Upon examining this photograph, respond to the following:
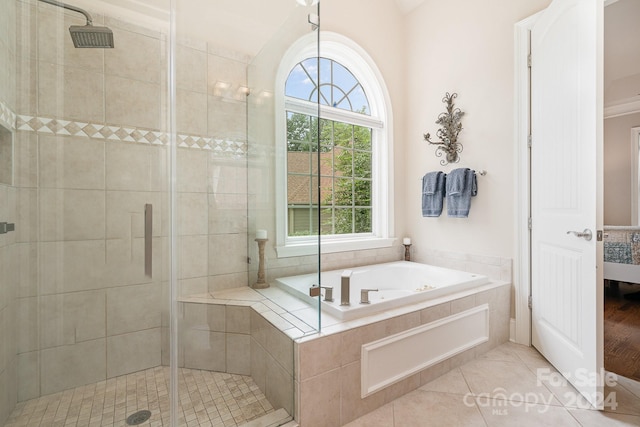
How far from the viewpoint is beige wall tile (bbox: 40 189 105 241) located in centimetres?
153

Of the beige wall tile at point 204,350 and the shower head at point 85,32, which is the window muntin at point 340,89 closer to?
the shower head at point 85,32

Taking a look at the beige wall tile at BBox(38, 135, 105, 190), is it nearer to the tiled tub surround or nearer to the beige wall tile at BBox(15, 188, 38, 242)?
the beige wall tile at BBox(15, 188, 38, 242)

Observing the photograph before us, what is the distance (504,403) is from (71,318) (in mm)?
2400

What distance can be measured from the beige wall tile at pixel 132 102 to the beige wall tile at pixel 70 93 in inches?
1.0

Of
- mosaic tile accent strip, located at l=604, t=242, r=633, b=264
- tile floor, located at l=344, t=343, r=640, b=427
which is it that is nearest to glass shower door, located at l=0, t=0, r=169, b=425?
tile floor, located at l=344, t=343, r=640, b=427

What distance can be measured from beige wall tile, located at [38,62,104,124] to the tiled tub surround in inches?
47.5

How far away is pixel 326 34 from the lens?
264 centimetres

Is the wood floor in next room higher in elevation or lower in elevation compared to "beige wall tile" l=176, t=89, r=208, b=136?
lower

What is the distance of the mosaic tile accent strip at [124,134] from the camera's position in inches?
59.8

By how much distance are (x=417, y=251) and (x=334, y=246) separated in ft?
3.27

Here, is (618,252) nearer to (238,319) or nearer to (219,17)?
(238,319)

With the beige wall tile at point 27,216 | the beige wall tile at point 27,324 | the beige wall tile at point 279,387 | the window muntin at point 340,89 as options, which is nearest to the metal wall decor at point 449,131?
the window muntin at point 340,89

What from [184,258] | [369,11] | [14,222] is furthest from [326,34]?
[14,222]

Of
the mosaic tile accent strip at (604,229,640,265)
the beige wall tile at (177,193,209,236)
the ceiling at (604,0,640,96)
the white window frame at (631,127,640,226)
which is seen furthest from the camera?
the white window frame at (631,127,640,226)
